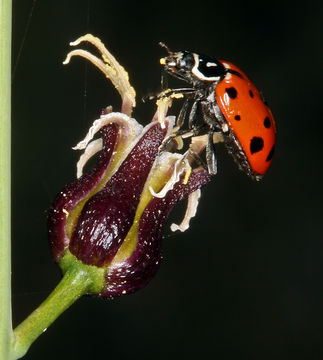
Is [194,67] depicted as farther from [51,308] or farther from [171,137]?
[51,308]

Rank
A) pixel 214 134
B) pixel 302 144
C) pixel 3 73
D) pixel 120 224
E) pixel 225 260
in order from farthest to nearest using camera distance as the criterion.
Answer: pixel 302 144
pixel 225 260
pixel 214 134
pixel 120 224
pixel 3 73

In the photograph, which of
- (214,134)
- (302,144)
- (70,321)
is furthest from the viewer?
(302,144)

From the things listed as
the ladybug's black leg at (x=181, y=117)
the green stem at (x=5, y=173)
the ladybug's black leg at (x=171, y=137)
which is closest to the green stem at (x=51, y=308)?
the green stem at (x=5, y=173)

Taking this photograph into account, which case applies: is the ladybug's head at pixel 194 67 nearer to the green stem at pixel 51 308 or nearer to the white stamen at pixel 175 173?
the white stamen at pixel 175 173

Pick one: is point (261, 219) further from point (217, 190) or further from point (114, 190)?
point (114, 190)

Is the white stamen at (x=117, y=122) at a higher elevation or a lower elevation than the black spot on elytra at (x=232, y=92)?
lower

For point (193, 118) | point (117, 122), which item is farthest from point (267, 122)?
point (117, 122)

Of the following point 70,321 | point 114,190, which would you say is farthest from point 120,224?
point 70,321
